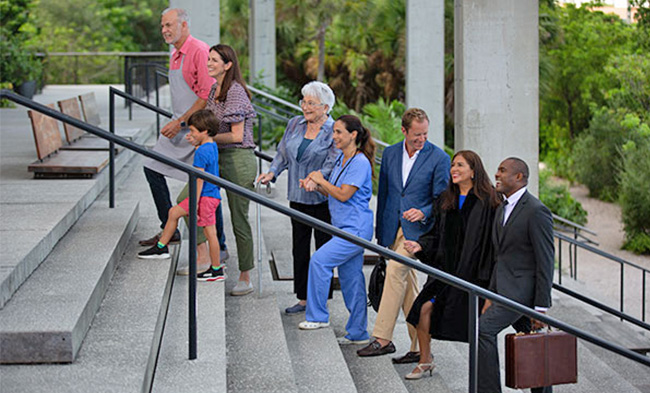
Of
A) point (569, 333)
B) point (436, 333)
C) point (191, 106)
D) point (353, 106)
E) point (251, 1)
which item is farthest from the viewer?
point (353, 106)

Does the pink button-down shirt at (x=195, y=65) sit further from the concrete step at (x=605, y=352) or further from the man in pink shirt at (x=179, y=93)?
the concrete step at (x=605, y=352)

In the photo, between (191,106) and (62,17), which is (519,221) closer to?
(191,106)

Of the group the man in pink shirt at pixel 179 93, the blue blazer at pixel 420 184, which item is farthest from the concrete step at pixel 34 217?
the blue blazer at pixel 420 184

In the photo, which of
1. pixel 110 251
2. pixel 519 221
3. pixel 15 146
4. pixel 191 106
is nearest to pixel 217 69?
pixel 191 106

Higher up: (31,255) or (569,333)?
(31,255)

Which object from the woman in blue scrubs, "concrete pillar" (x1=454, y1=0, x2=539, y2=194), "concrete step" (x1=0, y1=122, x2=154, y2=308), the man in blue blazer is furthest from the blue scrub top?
"concrete pillar" (x1=454, y1=0, x2=539, y2=194)

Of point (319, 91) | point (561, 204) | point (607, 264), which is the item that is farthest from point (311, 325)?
point (561, 204)

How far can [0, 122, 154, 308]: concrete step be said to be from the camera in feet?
16.0

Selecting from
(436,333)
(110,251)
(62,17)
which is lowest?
(436,333)

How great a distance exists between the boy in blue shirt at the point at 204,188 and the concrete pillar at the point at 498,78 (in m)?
5.74

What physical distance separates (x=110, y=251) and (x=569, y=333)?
8.89 ft

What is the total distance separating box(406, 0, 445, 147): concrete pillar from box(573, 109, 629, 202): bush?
69.0 ft

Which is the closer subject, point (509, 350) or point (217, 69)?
point (509, 350)

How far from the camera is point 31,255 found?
5.13 m
